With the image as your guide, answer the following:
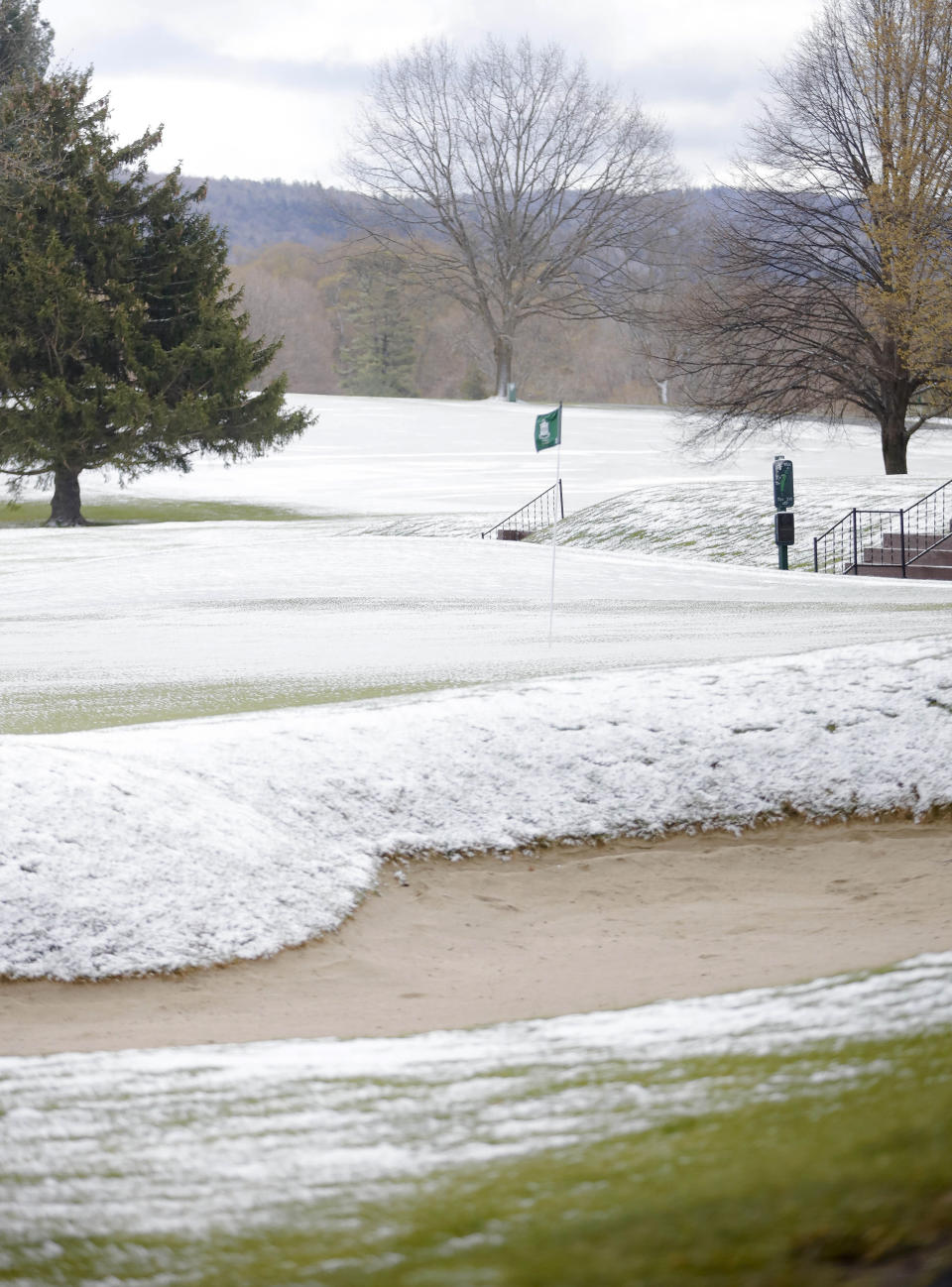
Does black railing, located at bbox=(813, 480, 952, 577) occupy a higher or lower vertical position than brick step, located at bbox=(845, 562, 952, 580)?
higher

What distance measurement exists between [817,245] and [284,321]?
6529 cm

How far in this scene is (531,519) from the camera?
31719 millimetres

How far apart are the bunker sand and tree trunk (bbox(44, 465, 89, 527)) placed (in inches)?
1076

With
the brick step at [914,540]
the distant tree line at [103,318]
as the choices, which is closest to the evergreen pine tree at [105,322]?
the distant tree line at [103,318]

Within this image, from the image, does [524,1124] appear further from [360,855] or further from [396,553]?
[396,553]

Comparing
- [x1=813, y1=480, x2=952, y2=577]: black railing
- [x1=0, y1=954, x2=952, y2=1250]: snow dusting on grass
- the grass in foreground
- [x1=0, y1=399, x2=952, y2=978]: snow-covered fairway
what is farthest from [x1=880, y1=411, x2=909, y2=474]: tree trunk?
the grass in foreground

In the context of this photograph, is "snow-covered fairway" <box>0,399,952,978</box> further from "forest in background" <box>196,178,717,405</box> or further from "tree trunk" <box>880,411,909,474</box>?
"forest in background" <box>196,178,717,405</box>

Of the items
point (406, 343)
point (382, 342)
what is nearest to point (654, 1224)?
point (406, 343)

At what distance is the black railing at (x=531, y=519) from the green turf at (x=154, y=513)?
644cm

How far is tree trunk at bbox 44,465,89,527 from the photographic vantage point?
3275cm

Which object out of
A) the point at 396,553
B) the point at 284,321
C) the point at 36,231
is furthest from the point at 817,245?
the point at 284,321

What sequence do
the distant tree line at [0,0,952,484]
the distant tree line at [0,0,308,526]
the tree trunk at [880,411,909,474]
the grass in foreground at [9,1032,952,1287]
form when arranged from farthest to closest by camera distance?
the tree trunk at [880,411,909,474] → the distant tree line at [0,0,308,526] → the distant tree line at [0,0,952,484] → the grass in foreground at [9,1032,952,1287]

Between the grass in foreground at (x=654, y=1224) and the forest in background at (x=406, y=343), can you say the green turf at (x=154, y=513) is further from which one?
the forest in background at (x=406, y=343)

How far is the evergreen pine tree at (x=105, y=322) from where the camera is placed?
30.8 meters
